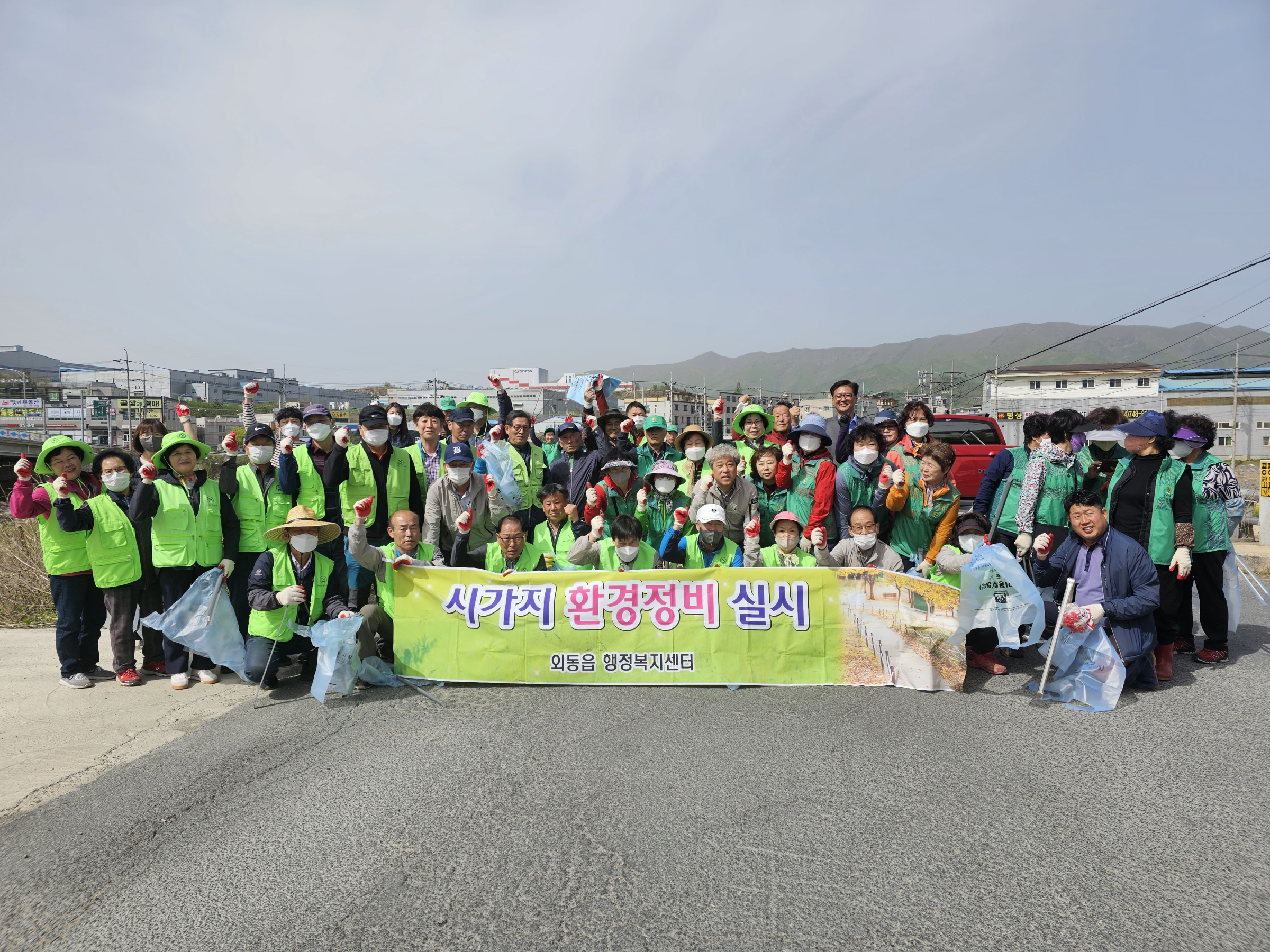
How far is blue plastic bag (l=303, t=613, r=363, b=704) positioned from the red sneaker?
13.6 feet

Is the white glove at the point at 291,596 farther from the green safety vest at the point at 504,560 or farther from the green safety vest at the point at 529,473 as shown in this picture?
the green safety vest at the point at 529,473

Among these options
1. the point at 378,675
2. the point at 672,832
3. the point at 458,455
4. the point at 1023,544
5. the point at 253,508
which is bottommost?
the point at 672,832

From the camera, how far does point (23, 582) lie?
7754 mm

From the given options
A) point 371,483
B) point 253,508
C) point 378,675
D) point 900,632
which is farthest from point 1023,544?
point 253,508

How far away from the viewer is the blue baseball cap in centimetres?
561

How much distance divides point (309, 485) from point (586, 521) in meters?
2.21

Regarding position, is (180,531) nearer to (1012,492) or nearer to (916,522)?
(916,522)

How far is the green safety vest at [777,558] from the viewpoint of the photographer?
5191 millimetres

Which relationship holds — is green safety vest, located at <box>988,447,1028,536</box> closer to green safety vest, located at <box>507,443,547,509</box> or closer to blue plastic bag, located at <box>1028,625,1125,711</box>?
blue plastic bag, located at <box>1028,625,1125,711</box>

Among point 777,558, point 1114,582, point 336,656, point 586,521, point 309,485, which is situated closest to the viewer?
point 336,656

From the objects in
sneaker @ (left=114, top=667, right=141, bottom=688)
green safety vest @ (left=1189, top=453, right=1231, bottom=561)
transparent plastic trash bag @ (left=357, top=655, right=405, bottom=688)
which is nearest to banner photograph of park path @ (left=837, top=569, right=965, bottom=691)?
green safety vest @ (left=1189, top=453, right=1231, bottom=561)

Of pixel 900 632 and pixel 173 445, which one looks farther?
pixel 173 445

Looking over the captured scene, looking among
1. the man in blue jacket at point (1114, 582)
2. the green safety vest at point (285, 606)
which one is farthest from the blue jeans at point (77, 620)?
the man in blue jacket at point (1114, 582)

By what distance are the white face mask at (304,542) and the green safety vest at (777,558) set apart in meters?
3.21
